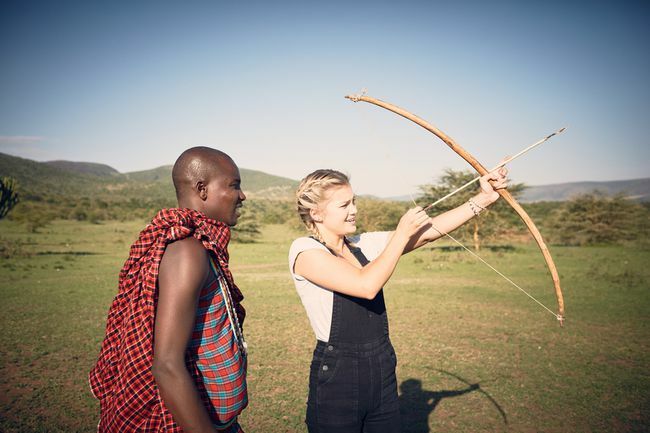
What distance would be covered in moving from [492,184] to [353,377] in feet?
6.11

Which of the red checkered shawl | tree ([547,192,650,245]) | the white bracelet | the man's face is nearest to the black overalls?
the man's face

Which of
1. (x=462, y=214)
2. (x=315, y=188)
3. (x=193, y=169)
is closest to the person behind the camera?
(x=193, y=169)

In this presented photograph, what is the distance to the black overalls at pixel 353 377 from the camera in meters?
2.23

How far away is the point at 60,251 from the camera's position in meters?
22.6

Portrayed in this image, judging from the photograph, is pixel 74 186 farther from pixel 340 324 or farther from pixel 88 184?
pixel 340 324

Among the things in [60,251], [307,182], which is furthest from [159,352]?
[60,251]

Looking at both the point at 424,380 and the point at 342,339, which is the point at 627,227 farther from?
the point at 342,339

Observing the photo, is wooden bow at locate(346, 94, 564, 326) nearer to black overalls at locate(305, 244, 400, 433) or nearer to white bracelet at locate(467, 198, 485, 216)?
white bracelet at locate(467, 198, 485, 216)

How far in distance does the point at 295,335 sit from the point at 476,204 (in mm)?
6349

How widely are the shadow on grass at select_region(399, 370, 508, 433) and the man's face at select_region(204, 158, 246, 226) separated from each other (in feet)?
12.9

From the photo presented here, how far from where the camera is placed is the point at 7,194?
22.2 meters

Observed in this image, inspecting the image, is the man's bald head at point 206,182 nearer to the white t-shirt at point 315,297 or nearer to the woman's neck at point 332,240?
the white t-shirt at point 315,297

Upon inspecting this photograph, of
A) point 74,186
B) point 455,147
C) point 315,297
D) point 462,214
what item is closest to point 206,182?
point 315,297

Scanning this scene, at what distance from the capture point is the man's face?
1.83 meters
